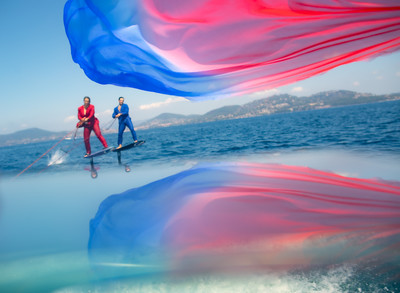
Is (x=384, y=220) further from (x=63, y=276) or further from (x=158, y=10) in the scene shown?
(x=158, y=10)

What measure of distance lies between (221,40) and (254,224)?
4.14m

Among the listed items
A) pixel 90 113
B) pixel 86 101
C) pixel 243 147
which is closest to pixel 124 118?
pixel 90 113

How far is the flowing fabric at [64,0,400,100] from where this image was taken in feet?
16.3

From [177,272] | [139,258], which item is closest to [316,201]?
[177,272]

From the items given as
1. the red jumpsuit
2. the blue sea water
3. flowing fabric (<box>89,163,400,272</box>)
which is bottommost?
the blue sea water

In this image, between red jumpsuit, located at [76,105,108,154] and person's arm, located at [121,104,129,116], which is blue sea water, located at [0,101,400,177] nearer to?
red jumpsuit, located at [76,105,108,154]

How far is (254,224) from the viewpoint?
3.51 metres

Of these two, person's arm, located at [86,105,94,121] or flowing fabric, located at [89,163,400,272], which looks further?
person's arm, located at [86,105,94,121]

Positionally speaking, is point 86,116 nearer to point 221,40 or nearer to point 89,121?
point 89,121

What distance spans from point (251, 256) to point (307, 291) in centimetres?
67

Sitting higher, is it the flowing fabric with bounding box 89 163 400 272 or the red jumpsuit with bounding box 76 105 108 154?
the red jumpsuit with bounding box 76 105 108 154

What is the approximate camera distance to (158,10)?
577cm

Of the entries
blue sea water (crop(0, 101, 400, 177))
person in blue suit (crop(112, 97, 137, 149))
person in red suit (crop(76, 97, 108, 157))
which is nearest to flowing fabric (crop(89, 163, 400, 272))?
blue sea water (crop(0, 101, 400, 177))

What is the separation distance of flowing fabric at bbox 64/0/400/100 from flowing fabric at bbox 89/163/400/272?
2.58 meters
